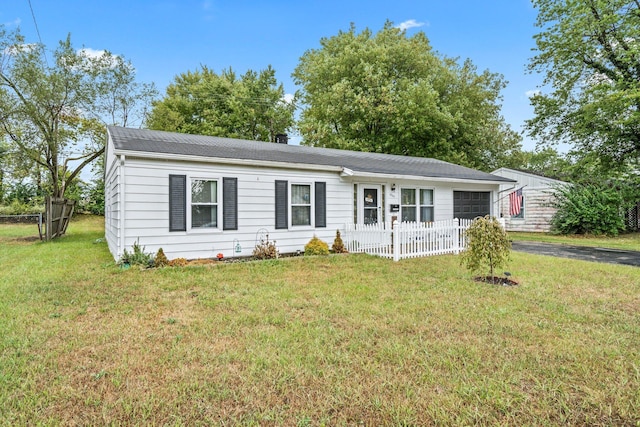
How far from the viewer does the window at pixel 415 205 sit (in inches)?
444

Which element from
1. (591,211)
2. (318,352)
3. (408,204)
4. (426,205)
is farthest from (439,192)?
(318,352)

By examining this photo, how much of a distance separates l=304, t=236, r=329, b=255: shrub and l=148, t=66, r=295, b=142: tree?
18.3 metres

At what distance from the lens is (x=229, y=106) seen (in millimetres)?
25812

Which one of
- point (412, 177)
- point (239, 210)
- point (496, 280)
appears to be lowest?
point (496, 280)

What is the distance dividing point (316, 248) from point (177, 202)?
3639 mm

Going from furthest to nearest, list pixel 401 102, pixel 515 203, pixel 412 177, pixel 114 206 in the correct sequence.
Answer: pixel 401 102
pixel 515 203
pixel 412 177
pixel 114 206

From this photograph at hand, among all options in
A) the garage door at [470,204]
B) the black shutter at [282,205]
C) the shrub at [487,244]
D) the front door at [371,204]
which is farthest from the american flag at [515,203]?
the black shutter at [282,205]

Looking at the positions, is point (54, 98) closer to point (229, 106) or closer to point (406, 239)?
point (229, 106)

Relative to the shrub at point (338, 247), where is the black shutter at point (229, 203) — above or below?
above

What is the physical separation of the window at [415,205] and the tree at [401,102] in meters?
10.6

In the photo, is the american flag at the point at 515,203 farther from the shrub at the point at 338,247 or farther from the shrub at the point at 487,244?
the shrub at the point at 487,244

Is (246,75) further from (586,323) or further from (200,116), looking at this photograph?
(586,323)

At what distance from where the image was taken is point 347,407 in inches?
93.0

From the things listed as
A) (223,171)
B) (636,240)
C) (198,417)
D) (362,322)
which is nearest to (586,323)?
(362,322)
